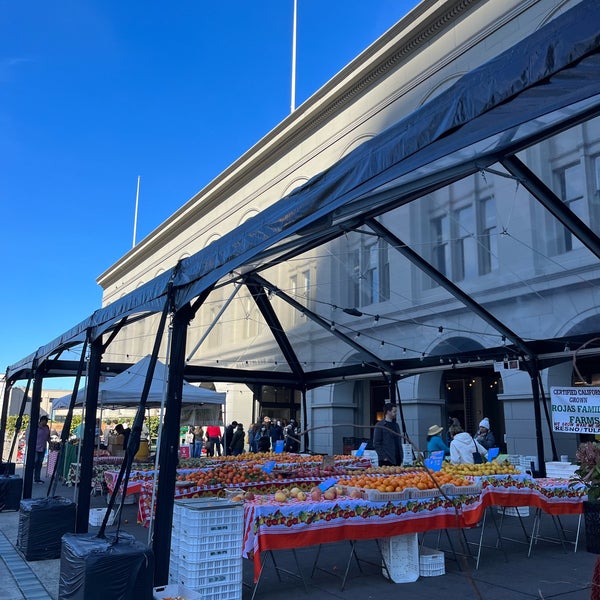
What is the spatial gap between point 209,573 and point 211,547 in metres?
0.22

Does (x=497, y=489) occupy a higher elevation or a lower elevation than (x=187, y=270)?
lower

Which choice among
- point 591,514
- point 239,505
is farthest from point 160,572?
point 591,514

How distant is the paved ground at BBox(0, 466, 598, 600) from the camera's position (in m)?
5.69

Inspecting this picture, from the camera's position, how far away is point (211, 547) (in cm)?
522

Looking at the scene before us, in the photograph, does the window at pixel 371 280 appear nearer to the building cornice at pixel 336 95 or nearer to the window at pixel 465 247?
the window at pixel 465 247

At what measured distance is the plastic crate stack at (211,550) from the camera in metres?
5.14

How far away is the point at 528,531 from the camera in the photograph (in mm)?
8797

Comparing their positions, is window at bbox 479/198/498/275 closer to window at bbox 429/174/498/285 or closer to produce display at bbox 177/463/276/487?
window at bbox 429/174/498/285

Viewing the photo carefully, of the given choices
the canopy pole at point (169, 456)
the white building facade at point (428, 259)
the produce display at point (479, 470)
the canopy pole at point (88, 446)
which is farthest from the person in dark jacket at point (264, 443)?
the canopy pole at point (169, 456)

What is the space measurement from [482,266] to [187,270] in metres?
11.9

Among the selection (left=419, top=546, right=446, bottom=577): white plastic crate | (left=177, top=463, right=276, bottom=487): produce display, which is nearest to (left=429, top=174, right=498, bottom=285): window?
(left=177, top=463, right=276, bottom=487): produce display

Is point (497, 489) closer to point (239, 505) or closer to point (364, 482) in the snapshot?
point (364, 482)

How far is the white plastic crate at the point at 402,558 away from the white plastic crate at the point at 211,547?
1.82 metres

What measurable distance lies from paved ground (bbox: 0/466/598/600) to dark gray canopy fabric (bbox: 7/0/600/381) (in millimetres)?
3215
